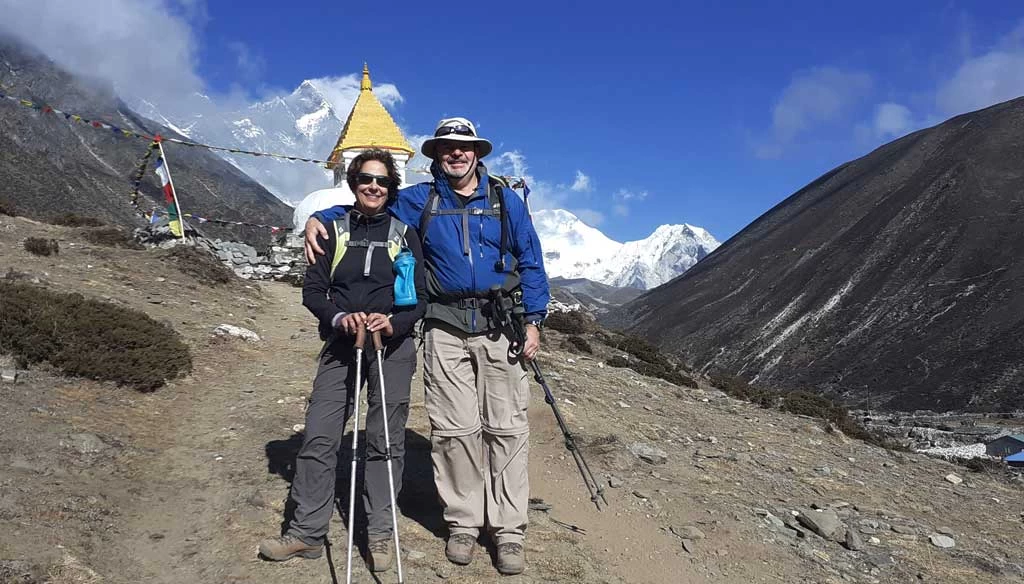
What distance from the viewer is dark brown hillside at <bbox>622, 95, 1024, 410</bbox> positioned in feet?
104

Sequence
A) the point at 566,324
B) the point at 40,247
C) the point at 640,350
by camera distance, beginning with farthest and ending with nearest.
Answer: the point at 566,324, the point at 640,350, the point at 40,247

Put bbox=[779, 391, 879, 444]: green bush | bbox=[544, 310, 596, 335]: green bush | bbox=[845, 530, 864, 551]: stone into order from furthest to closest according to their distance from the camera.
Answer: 1. bbox=[544, 310, 596, 335]: green bush
2. bbox=[779, 391, 879, 444]: green bush
3. bbox=[845, 530, 864, 551]: stone

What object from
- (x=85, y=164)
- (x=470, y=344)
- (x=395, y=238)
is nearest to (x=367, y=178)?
(x=395, y=238)

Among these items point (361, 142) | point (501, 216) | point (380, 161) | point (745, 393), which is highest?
point (361, 142)

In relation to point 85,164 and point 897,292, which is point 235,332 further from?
point 85,164

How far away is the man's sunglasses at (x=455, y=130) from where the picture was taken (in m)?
3.92

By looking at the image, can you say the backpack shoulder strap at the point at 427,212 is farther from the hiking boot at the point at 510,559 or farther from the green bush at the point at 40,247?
the green bush at the point at 40,247

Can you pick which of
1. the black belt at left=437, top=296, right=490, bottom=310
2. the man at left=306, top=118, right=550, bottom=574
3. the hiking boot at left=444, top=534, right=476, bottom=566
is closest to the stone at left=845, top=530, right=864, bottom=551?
the man at left=306, top=118, right=550, bottom=574

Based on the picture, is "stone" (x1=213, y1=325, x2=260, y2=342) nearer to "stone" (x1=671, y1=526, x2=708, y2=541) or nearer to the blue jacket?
the blue jacket

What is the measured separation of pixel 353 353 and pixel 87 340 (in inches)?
186

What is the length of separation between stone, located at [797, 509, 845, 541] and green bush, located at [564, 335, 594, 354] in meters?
8.81

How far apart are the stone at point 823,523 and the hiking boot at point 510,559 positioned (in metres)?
2.95

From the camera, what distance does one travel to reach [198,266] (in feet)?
46.5

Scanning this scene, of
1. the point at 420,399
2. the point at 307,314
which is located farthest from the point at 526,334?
the point at 307,314
